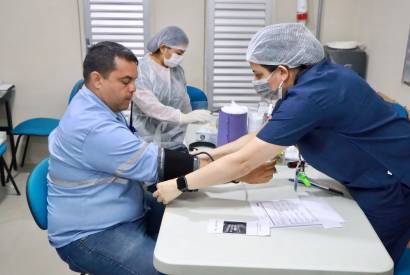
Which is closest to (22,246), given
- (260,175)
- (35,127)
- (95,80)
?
(35,127)

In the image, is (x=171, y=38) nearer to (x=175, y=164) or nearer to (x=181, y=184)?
(x=175, y=164)

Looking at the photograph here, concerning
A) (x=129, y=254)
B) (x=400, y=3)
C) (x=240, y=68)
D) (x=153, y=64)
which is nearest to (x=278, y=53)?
(x=129, y=254)

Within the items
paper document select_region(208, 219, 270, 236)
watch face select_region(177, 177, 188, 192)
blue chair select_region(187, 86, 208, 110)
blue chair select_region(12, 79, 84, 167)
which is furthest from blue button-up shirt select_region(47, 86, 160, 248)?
blue chair select_region(12, 79, 84, 167)

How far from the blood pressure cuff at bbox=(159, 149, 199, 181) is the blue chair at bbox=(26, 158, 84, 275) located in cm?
47

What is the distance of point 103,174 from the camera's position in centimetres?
151

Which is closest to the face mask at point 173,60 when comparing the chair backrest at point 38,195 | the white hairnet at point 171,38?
the white hairnet at point 171,38

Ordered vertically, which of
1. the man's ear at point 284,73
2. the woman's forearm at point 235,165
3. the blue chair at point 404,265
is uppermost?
the man's ear at point 284,73

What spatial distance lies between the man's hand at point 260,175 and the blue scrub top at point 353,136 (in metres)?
0.15

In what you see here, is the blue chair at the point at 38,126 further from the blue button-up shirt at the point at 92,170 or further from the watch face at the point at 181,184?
the watch face at the point at 181,184

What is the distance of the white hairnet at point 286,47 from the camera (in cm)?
143

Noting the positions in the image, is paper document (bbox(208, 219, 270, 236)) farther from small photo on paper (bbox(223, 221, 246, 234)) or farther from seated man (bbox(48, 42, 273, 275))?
seated man (bbox(48, 42, 273, 275))

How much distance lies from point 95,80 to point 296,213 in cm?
84

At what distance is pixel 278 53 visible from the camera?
1452 mm

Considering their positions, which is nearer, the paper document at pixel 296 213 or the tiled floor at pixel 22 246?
the paper document at pixel 296 213
